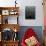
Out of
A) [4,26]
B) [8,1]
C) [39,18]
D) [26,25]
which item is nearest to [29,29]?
[26,25]

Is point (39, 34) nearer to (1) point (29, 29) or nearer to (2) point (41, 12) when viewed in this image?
(1) point (29, 29)

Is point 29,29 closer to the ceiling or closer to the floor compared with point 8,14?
closer to the floor

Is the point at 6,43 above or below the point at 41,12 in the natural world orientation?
below

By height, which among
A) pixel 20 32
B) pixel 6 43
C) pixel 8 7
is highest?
pixel 8 7

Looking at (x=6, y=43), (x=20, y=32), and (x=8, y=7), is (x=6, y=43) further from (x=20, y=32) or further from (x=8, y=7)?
(x=8, y=7)

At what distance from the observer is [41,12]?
17.3 ft

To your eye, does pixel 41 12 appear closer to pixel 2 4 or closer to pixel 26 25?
pixel 26 25

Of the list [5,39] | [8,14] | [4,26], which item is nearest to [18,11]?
[8,14]

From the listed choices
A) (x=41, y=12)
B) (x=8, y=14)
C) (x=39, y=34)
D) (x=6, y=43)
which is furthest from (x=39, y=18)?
(x=6, y=43)

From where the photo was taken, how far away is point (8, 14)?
16.9 feet

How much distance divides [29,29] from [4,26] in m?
0.85

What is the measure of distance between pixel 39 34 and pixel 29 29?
1.31 feet

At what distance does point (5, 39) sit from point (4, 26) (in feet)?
1.44

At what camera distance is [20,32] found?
5.26 metres
